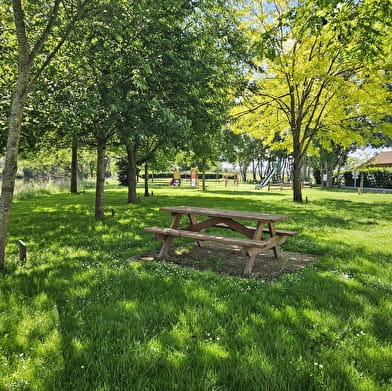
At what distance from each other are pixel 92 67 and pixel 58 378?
655cm

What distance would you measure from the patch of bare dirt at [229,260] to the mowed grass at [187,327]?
341mm

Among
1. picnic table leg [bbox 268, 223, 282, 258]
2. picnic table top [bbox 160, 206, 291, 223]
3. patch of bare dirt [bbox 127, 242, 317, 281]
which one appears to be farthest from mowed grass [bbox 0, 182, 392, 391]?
picnic table top [bbox 160, 206, 291, 223]

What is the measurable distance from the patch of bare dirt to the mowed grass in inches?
13.4

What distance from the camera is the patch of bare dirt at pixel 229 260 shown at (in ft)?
15.9

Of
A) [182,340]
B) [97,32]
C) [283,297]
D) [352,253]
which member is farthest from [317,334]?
[97,32]

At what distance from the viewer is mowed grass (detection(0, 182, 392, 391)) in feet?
7.30

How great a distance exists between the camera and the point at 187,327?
2902 mm

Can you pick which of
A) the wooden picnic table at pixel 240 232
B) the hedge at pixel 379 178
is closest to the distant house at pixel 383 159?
the hedge at pixel 379 178

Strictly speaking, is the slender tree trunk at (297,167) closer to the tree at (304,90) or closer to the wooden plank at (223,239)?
the tree at (304,90)

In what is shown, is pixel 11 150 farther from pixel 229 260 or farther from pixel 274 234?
pixel 274 234

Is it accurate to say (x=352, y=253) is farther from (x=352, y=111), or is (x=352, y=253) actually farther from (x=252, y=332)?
(x=352, y=111)

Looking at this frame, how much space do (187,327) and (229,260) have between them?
105 inches

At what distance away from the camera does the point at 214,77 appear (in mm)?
8039

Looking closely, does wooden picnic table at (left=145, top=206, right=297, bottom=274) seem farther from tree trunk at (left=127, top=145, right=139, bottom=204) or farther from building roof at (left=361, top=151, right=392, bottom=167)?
building roof at (left=361, top=151, right=392, bottom=167)
